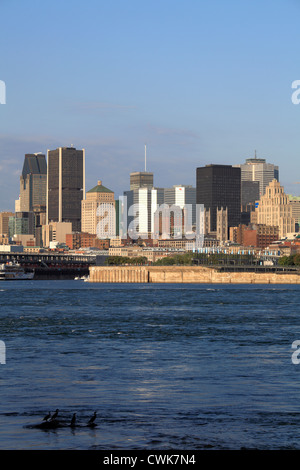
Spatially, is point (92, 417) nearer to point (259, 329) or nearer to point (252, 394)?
point (252, 394)

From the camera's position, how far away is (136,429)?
30000 millimetres

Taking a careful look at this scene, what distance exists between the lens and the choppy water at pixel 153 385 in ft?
95.0

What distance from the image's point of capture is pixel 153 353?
171 feet

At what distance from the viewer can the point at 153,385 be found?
3916cm

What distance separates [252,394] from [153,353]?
623 inches

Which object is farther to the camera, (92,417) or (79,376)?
(79,376)

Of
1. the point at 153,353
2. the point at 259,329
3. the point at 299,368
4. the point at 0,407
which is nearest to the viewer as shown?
the point at 0,407

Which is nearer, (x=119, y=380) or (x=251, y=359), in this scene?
(x=119, y=380)

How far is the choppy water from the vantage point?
95.0 ft

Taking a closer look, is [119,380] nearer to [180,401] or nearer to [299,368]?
[180,401]

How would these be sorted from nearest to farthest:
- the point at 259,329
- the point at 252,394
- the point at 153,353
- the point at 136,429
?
the point at 136,429 → the point at 252,394 → the point at 153,353 → the point at 259,329

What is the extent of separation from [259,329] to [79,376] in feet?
101
